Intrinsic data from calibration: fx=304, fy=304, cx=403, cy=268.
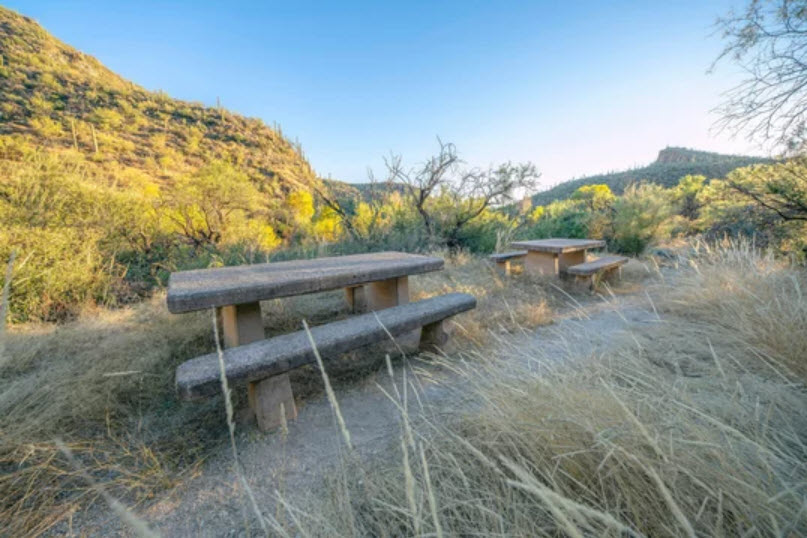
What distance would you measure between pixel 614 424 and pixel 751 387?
2.95ft

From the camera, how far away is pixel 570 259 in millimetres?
5039

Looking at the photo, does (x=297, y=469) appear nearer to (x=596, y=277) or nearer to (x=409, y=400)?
(x=409, y=400)

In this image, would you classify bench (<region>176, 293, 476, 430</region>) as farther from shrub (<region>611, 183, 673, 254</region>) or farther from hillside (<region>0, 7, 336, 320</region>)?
shrub (<region>611, 183, 673, 254</region>)

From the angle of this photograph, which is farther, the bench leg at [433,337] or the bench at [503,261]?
the bench at [503,261]

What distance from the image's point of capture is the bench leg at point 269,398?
1603 mm

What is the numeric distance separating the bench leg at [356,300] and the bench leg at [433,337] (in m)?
0.95

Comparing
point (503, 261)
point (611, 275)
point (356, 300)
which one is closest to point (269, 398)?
point (356, 300)

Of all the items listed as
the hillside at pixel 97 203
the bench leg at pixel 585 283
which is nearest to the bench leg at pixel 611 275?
the bench leg at pixel 585 283

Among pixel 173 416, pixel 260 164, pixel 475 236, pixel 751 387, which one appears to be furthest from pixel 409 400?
pixel 260 164

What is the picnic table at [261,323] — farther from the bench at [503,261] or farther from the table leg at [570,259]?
the table leg at [570,259]

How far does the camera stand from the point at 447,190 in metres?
6.96

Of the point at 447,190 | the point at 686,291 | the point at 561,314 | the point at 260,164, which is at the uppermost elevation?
the point at 260,164

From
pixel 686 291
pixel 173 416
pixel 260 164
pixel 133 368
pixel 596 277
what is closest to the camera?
pixel 173 416

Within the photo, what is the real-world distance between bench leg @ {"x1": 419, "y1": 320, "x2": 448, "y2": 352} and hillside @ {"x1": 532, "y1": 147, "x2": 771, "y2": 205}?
1915cm
